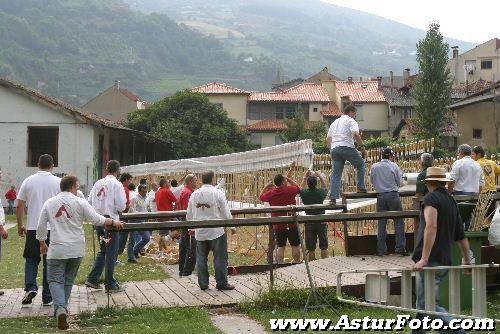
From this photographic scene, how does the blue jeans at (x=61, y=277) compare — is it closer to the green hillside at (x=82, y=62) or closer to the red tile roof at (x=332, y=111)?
the red tile roof at (x=332, y=111)

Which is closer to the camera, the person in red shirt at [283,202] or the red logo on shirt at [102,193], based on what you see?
the red logo on shirt at [102,193]

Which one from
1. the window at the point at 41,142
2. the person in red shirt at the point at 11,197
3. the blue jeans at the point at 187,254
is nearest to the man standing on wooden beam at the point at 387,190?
the blue jeans at the point at 187,254

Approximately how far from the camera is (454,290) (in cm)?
740

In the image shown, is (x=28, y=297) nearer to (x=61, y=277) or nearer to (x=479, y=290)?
(x=61, y=277)

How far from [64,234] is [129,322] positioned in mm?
1297

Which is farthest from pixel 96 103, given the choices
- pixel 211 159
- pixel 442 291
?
pixel 442 291

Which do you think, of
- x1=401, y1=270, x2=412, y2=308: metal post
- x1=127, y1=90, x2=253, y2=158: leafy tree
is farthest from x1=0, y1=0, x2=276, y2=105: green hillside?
x1=401, y1=270, x2=412, y2=308: metal post

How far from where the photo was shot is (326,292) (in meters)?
10.1

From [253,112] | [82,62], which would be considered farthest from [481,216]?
[82,62]

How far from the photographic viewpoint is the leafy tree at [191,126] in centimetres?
6216

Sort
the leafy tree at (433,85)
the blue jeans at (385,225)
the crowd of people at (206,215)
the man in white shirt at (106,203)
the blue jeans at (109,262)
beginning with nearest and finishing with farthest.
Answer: the crowd of people at (206,215) → the blue jeans at (109,262) → the man in white shirt at (106,203) → the blue jeans at (385,225) → the leafy tree at (433,85)

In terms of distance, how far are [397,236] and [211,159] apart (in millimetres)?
14484

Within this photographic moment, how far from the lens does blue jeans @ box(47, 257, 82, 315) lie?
9.31 m

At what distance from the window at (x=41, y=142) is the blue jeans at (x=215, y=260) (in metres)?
31.5
